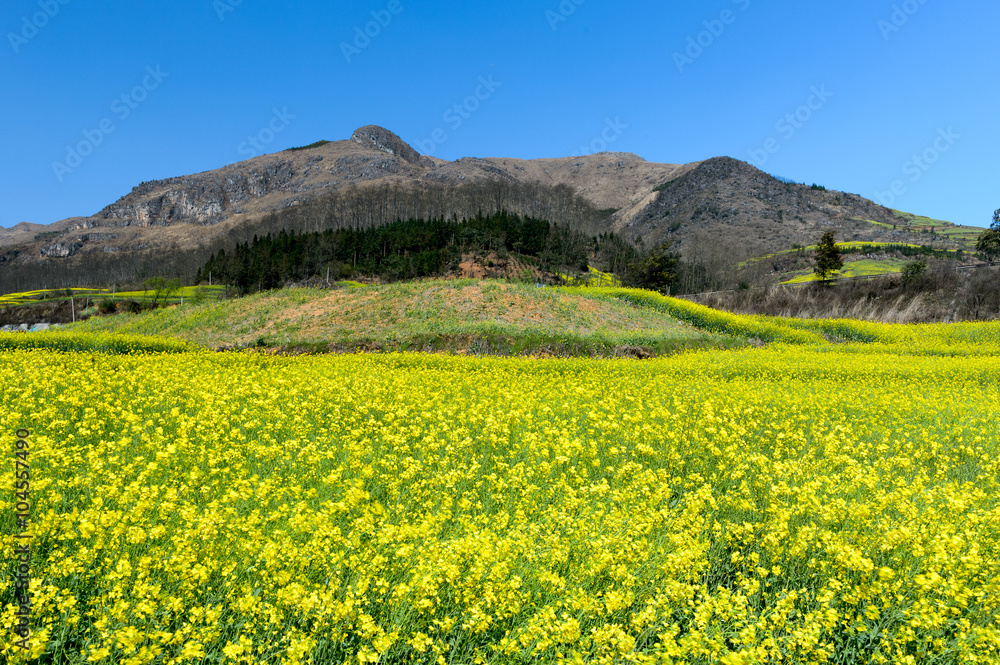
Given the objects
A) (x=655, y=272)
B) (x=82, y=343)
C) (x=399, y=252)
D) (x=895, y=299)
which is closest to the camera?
(x=82, y=343)

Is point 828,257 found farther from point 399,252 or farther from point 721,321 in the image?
point 399,252

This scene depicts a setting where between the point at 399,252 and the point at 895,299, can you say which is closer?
the point at 895,299

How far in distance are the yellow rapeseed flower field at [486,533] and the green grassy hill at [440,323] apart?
1559 centimetres

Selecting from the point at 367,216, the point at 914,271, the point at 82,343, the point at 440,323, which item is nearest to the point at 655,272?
the point at 914,271

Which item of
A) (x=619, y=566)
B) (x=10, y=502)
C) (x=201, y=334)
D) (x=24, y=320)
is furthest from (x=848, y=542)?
(x=24, y=320)

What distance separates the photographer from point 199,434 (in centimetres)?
746

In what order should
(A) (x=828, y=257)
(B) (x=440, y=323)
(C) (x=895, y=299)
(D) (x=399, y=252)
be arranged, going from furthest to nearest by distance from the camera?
(D) (x=399, y=252)
(A) (x=828, y=257)
(C) (x=895, y=299)
(B) (x=440, y=323)

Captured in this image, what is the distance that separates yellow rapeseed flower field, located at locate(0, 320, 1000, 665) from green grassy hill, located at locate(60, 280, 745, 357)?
1559 cm

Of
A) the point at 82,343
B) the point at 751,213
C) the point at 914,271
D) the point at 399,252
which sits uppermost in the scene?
the point at 751,213

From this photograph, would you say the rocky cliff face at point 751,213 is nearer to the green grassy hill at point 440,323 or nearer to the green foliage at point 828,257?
the green foliage at point 828,257

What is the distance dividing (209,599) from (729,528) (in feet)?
16.5

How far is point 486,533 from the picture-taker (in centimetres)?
443

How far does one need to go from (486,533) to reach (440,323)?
2558cm

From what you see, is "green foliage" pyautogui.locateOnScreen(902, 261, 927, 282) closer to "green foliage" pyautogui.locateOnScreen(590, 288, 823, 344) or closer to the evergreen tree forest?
"green foliage" pyautogui.locateOnScreen(590, 288, 823, 344)
